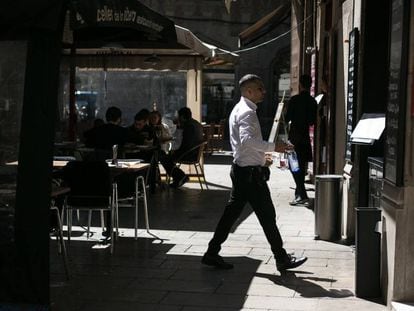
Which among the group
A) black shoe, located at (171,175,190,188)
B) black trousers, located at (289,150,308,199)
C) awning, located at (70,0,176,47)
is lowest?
black shoe, located at (171,175,190,188)

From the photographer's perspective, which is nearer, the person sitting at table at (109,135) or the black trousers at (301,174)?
the person sitting at table at (109,135)

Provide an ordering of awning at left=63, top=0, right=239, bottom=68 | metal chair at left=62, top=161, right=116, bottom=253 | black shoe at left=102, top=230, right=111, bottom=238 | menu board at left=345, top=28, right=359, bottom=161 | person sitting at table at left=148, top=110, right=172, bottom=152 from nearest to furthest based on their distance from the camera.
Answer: awning at left=63, top=0, right=239, bottom=68
metal chair at left=62, top=161, right=116, bottom=253
menu board at left=345, top=28, right=359, bottom=161
black shoe at left=102, top=230, right=111, bottom=238
person sitting at table at left=148, top=110, right=172, bottom=152

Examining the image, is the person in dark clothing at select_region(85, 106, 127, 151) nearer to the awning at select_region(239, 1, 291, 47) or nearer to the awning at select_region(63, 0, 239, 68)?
the awning at select_region(63, 0, 239, 68)

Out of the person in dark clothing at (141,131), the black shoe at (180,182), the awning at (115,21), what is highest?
the awning at (115,21)

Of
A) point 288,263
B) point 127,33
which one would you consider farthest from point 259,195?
point 127,33

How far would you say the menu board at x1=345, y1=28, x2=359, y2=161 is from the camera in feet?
24.3

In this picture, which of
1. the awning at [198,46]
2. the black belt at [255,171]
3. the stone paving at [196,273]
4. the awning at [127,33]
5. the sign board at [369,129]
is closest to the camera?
the stone paving at [196,273]

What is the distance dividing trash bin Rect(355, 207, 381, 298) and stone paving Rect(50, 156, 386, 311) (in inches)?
5.1

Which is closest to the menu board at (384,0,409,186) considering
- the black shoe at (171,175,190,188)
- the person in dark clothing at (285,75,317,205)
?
the person in dark clothing at (285,75,317,205)

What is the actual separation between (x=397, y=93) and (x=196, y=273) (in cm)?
257

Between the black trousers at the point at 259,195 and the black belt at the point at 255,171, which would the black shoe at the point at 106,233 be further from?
the black belt at the point at 255,171

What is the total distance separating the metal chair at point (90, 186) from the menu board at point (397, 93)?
3.08 metres

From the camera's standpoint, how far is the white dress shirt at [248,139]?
627 cm

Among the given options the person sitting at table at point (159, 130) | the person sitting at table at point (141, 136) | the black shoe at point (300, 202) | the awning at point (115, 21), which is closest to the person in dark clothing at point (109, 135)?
the person sitting at table at point (141, 136)
